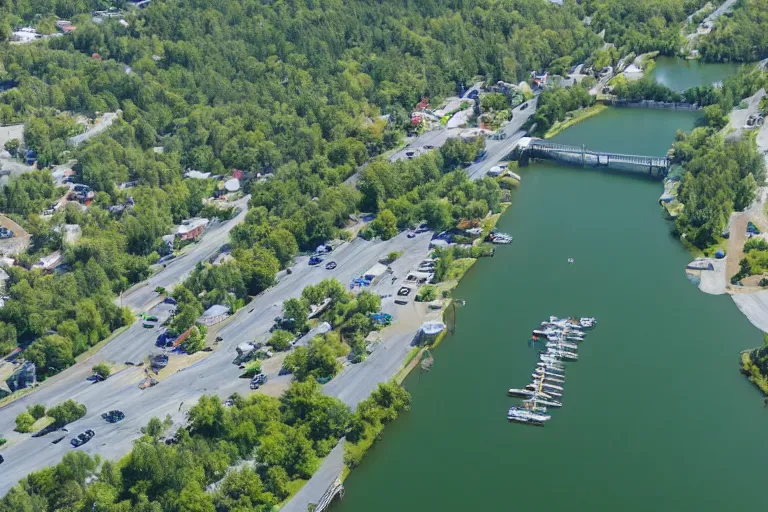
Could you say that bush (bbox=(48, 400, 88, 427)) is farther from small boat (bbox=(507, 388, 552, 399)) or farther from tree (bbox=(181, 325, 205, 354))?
small boat (bbox=(507, 388, 552, 399))

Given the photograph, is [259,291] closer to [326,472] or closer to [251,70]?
[326,472]

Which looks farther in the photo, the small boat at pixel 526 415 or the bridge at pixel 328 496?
the small boat at pixel 526 415

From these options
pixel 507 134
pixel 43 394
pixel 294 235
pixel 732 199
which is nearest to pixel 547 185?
pixel 507 134

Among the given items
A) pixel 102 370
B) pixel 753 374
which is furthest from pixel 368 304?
pixel 753 374

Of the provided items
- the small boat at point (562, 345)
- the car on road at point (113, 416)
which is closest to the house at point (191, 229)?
the car on road at point (113, 416)

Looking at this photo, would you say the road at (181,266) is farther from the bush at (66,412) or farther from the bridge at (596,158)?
the bridge at (596,158)

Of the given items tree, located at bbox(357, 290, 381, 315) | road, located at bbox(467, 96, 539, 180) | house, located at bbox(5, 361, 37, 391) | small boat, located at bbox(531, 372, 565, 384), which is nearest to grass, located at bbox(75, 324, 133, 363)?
house, located at bbox(5, 361, 37, 391)
